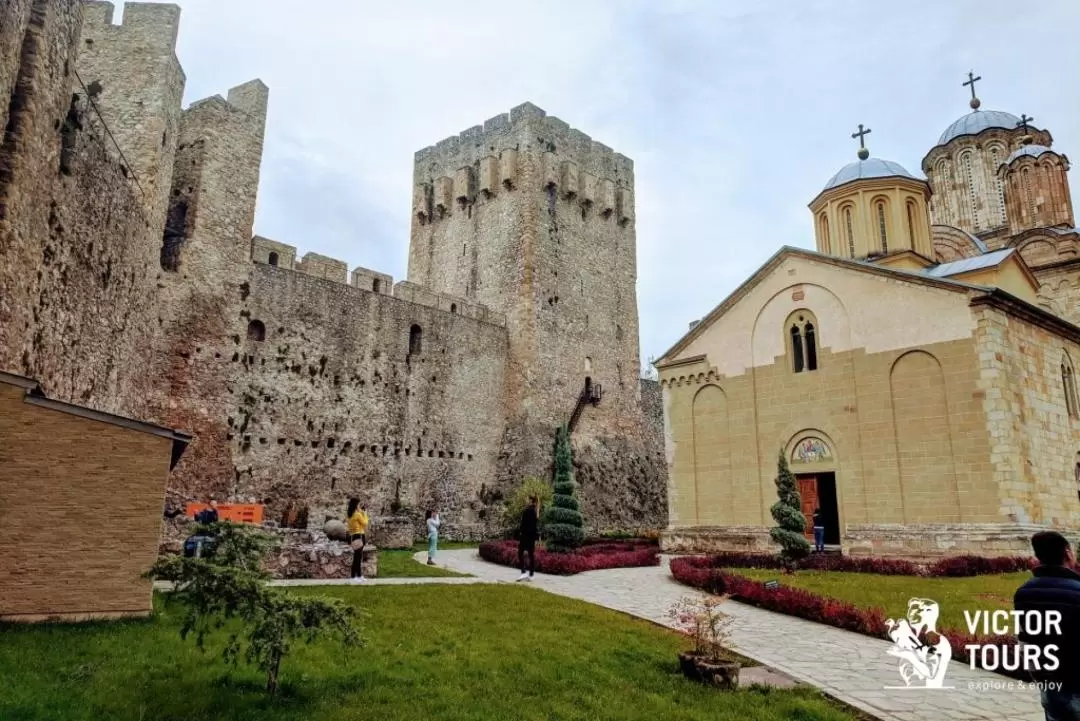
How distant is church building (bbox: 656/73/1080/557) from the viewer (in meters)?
15.2

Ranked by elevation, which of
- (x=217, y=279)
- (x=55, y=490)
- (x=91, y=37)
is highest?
(x=91, y=37)

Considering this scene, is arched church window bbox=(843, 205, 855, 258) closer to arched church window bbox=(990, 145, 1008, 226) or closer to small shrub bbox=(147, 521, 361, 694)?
arched church window bbox=(990, 145, 1008, 226)

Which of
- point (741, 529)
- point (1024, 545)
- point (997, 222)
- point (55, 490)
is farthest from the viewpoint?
point (997, 222)

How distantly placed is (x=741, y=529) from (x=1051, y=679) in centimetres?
1502

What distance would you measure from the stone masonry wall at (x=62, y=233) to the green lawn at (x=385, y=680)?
4.23m

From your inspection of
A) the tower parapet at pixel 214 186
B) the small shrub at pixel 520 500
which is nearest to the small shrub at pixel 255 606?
the tower parapet at pixel 214 186

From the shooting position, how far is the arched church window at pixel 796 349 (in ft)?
61.5

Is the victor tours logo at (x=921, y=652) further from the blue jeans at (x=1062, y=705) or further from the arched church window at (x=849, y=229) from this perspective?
the arched church window at (x=849, y=229)

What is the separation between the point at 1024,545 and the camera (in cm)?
1407

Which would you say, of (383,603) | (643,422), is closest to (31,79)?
(383,603)

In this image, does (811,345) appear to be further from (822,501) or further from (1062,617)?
(1062,617)

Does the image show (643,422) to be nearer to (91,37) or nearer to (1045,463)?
(1045,463)

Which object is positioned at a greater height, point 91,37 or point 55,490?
point 91,37

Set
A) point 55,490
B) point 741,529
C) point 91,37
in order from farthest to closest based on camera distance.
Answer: point 741,529 < point 91,37 < point 55,490
